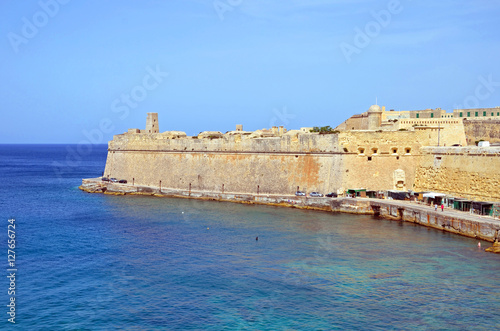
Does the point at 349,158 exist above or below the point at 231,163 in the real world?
above

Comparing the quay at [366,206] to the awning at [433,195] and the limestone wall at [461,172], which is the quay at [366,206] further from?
the limestone wall at [461,172]

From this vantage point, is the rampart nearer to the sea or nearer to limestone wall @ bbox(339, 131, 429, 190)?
limestone wall @ bbox(339, 131, 429, 190)

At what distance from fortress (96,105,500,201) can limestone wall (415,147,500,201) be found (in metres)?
0.05

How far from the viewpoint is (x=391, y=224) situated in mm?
25234

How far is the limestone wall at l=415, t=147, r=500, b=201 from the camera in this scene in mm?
24516

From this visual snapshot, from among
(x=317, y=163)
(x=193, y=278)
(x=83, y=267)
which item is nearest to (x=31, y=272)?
(x=83, y=267)

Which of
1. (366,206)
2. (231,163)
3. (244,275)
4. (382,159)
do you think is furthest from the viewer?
(231,163)

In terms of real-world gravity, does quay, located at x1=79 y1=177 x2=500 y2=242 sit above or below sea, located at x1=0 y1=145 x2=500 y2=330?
above

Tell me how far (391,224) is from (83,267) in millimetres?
14504

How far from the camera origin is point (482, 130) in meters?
34.8

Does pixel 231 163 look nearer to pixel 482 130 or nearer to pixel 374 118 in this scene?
pixel 374 118

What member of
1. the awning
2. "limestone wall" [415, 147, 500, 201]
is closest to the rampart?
"limestone wall" [415, 147, 500, 201]

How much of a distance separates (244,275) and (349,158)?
51.7ft

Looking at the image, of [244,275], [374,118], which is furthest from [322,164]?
[244,275]
